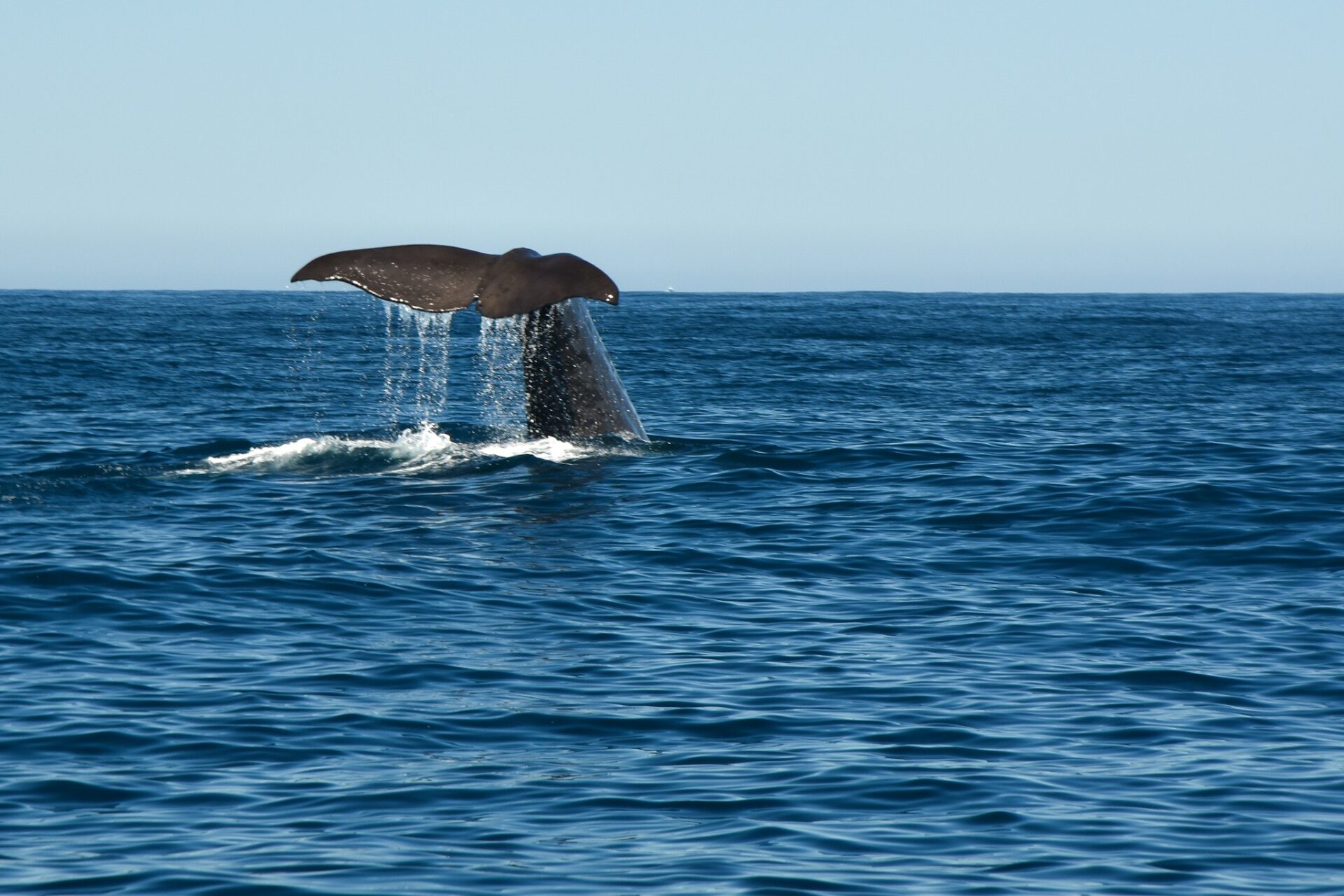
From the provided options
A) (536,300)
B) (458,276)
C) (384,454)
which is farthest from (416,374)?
(536,300)

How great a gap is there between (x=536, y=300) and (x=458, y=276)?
158 centimetres

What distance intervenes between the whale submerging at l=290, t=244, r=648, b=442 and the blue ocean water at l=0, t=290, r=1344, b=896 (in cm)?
59

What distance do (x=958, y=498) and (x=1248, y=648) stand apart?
21.8 ft

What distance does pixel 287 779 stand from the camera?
8703mm

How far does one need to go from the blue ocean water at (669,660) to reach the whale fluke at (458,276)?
7.03ft

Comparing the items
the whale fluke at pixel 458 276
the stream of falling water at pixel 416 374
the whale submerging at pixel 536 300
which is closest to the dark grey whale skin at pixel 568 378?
the whale submerging at pixel 536 300

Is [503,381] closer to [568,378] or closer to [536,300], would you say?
[568,378]

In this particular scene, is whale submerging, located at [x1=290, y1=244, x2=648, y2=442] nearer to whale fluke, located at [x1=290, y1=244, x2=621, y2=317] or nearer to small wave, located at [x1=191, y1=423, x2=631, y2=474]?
whale fluke, located at [x1=290, y1=244, x2=621, y2=317]

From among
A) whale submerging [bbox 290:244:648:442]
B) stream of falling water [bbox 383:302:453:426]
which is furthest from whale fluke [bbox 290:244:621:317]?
stream of falling water [bbox 383:302:453:426]

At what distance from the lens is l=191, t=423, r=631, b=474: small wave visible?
19203mm

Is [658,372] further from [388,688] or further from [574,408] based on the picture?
[388,688]

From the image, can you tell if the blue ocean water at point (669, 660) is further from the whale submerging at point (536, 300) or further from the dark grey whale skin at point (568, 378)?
the whale submerging at point (536, 300)

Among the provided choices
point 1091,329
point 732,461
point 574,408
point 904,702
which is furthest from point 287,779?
point 1091,329

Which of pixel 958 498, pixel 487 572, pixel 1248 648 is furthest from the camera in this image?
pixel 958 498
